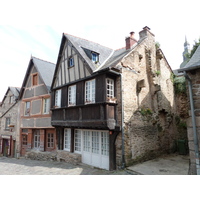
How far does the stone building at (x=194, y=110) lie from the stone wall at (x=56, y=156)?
5.76 metres

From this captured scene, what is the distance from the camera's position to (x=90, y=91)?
7.99m


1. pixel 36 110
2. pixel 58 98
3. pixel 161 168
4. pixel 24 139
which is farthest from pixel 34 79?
pixel 161 168

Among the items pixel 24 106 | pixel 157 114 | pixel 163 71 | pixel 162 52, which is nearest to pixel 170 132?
pixel 157 114

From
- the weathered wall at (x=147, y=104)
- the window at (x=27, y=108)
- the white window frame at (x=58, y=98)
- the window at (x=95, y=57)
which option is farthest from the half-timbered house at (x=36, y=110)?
the weathered wall at (x=147, y=104)

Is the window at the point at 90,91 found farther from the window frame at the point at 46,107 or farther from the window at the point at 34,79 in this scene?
the window at the point at 34,79

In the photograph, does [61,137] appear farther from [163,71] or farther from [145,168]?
[163,71]

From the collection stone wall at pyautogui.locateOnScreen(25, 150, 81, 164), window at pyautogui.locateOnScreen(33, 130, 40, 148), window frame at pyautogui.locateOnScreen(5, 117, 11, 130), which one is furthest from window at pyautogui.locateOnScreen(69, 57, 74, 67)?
window frame at pyautogui.locateOnScreen(5, 117, 11, 130)

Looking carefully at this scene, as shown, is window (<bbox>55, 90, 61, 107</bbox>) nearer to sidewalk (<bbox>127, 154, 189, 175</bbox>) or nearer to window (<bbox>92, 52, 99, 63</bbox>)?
window (<bbox>92, 52, 99, 63</bbox>)

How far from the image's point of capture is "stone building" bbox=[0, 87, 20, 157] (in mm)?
14317

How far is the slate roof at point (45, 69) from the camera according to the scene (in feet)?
40.5

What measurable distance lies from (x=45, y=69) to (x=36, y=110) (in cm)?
363

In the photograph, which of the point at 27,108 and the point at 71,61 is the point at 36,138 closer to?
the point at 27,108

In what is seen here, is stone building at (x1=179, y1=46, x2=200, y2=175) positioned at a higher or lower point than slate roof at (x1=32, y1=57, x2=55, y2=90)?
lower

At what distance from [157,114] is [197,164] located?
4630 millimetres
